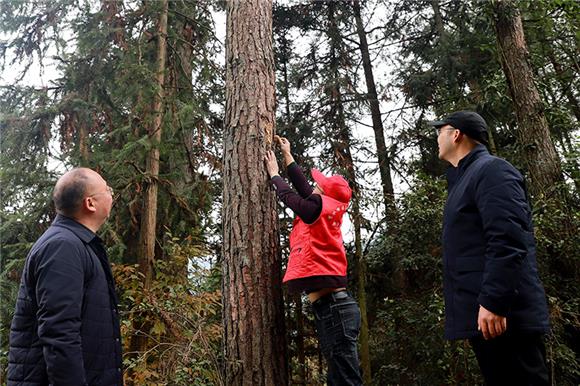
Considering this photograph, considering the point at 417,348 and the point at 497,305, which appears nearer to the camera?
the point at 497,305

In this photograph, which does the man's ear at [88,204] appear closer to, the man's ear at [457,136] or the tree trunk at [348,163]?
the man's ear at [457,136]

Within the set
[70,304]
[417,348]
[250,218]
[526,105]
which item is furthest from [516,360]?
[526,105]

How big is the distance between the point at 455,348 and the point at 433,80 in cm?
730

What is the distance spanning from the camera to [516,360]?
2.30 metres

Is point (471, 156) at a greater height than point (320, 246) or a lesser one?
greater

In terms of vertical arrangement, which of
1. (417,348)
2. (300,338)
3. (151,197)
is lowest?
(417,348)

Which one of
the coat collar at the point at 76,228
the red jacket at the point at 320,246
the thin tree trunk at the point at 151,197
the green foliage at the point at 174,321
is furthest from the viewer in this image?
the thin tree trunk at the point at 151,197

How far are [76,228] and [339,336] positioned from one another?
1.83m

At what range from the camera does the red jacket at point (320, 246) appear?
3.22 m

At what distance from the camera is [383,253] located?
7.77 metres

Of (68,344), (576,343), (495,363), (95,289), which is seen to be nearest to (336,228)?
(495,363)

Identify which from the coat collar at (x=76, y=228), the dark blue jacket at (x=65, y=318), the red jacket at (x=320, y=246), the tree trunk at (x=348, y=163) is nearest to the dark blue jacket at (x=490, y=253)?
the red jacket at (x=320, y=246)

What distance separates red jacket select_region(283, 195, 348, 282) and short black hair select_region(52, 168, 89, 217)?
4.90ft

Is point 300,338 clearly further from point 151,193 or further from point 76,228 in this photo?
point 76,228
